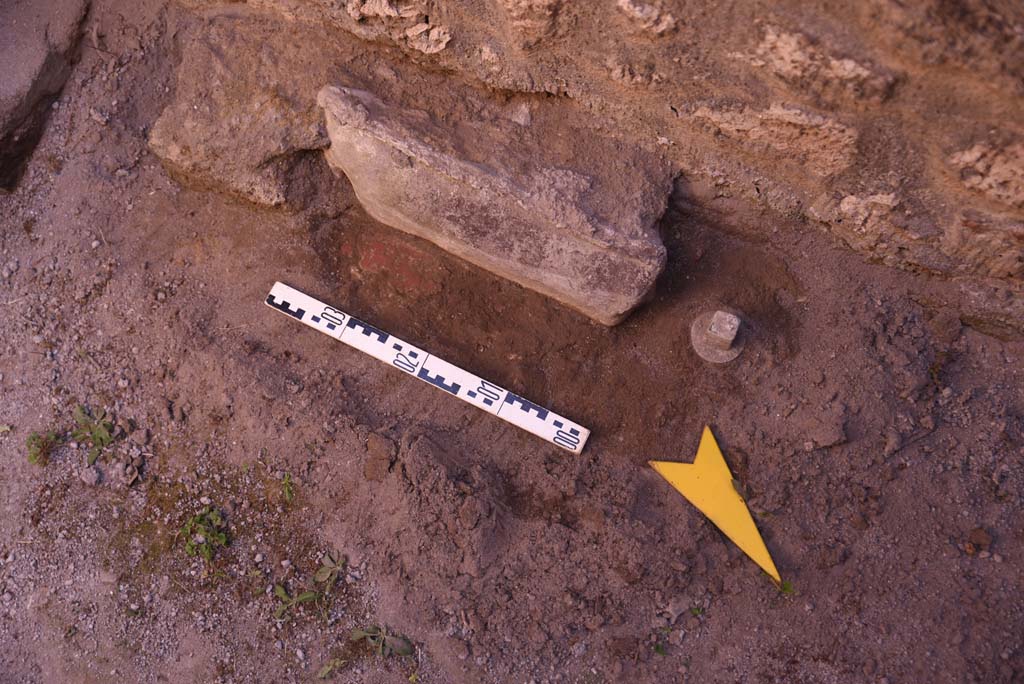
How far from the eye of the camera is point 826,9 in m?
2.39

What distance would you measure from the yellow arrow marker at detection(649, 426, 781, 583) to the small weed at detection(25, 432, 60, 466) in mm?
2456

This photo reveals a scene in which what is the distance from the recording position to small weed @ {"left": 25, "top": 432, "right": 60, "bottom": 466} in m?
2.95

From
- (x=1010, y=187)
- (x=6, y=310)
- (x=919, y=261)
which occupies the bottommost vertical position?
(x=6, y=310)

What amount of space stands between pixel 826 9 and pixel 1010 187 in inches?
37.2

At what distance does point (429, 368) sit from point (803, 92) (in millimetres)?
1775

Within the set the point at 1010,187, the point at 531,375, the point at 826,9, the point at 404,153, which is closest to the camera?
the point at 826,9

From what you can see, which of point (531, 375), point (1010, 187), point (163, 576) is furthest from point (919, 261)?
point (163, 576)

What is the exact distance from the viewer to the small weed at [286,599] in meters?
2.81

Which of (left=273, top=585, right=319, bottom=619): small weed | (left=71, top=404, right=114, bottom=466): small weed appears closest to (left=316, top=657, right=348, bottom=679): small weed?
(left=273, top=585, right=319, bottom=619): small weed

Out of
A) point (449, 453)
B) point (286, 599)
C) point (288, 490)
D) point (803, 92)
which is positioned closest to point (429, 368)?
point (449, 453)

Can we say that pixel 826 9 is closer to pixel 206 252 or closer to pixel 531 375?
pixel 531 375

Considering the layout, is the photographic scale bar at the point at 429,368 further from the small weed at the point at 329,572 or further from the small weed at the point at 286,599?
the small weed at the point at 286,599

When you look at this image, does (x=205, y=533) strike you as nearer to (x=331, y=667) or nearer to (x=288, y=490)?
(x=288, y=490)

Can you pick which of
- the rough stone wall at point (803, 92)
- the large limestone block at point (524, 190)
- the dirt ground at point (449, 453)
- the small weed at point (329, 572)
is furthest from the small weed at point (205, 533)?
the rough stone wall at point (803, 92)
